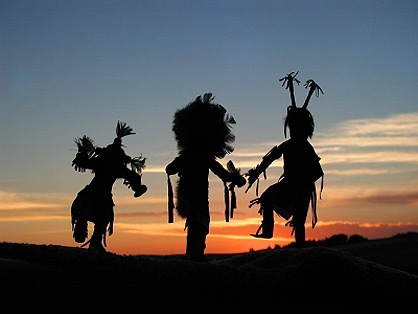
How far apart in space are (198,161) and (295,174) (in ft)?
3.37

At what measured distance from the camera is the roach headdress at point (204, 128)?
745 cm

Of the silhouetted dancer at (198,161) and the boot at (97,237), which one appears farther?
the boot at (97,237)

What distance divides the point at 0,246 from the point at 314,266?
7.21ft

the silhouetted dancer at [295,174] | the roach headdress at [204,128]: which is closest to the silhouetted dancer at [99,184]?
the roach headdress at [204,128]

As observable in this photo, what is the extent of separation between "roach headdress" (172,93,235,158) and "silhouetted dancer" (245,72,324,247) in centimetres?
48

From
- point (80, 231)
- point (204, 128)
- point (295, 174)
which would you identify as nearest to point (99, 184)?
point (80, 231)

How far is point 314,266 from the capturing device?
4.56m

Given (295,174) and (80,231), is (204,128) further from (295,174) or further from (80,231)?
(80,231)

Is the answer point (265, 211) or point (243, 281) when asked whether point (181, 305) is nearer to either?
point (243, 281)

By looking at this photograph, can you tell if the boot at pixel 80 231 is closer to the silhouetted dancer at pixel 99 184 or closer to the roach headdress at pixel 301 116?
the silhouetted dancer at pixel 99 184

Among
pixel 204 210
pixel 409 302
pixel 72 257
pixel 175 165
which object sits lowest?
pixel 409 302

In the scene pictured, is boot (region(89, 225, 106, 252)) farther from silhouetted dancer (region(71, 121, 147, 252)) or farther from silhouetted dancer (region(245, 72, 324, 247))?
silhouetted dancer (region(245, 72, 324, 247))

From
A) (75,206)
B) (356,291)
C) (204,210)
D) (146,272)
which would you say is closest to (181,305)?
(146,272)

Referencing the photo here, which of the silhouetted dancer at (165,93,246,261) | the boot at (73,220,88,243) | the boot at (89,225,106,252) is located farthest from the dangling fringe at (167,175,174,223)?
the boot at (73,220,88,243)
